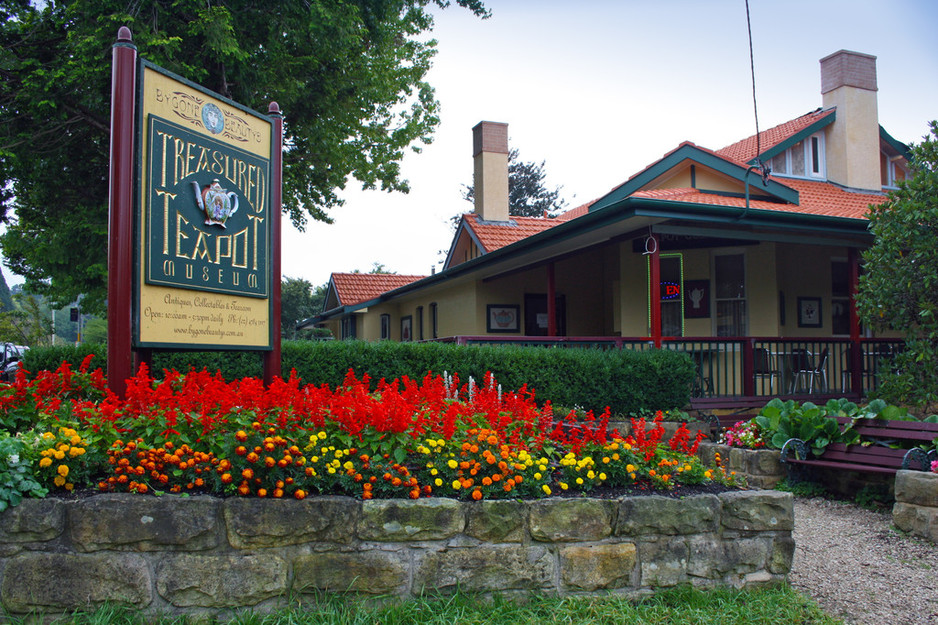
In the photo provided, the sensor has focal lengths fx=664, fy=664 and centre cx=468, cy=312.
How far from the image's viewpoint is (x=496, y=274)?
15164 mm

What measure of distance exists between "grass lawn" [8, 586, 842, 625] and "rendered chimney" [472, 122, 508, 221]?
1449 cm

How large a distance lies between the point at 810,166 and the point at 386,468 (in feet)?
48.3

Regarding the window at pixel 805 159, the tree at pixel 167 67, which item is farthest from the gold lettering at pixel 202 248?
the window at pixel 805 159

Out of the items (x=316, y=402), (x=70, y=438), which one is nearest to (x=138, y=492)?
(x=70, y=438)

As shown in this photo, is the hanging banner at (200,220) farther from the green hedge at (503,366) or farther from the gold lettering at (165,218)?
the green hedge at (503,366)

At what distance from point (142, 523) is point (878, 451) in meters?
5.67

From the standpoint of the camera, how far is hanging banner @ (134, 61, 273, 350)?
4812 mm

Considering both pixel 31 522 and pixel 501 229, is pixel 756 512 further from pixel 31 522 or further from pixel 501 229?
pixel 501 229

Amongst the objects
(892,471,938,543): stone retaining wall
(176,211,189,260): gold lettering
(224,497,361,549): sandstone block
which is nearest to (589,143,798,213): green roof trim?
(892,471,938,543): stone retaining wall

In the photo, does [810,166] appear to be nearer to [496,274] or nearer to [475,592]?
[496,274]

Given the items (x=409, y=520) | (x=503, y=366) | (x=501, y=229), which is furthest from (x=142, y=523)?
(x=501, y=229)

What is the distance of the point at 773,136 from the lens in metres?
15.2

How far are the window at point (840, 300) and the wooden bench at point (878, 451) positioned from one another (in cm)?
733

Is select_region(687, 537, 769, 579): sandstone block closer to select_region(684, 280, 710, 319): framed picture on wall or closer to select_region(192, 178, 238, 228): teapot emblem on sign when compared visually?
select_region(192, 178, 238, 228): teapot emblem on sign
